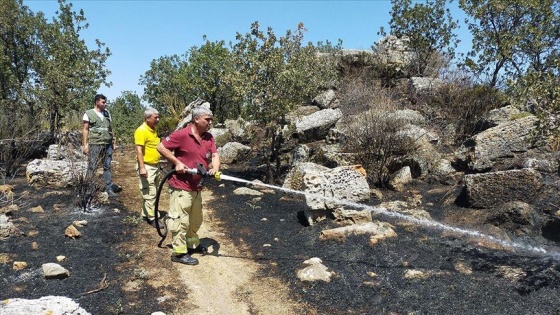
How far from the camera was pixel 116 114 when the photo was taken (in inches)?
805

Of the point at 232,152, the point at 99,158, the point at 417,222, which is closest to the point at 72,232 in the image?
the point at 99,158

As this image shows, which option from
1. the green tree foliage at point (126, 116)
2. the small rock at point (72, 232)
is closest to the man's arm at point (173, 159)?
the small rock at point (72, 232)

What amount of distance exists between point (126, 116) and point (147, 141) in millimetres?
15441

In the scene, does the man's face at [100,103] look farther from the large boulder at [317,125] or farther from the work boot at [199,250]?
the large boulder at [317,125]

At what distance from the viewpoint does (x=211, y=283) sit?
509cm

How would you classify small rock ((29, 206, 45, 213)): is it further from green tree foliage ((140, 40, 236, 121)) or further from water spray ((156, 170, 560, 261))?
green tree foliage ((140, 40, 236, 121))

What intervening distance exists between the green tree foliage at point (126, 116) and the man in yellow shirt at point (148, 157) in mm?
12180

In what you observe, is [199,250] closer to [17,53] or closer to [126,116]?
[17,53]

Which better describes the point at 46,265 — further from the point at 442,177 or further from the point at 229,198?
the point at 442,177

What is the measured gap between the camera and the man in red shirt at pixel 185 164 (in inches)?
208

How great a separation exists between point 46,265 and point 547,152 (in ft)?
28.4

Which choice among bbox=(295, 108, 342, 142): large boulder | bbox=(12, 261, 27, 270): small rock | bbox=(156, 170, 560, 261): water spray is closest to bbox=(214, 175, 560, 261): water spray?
bbox=(156, 170, 560, 261): water spray

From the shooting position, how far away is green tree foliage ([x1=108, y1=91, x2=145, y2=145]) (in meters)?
19.0

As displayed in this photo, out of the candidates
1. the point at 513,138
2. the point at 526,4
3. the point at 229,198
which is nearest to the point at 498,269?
the point at 513,138
